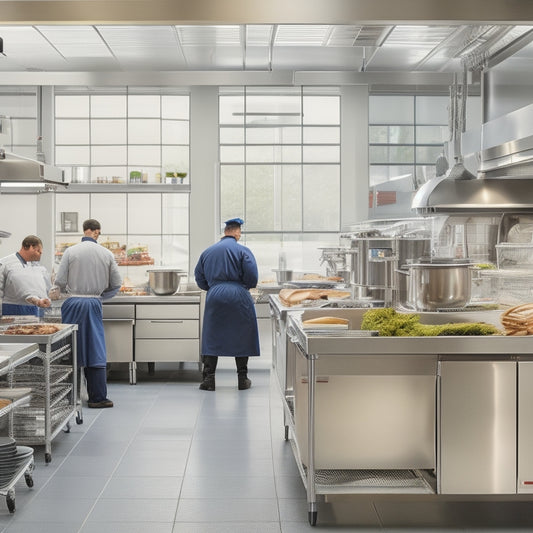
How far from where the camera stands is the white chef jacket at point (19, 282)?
656 cm

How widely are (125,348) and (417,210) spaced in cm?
364

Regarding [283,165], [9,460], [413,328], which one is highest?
[283,165]

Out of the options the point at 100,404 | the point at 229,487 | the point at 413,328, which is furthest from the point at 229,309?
the point at 413,328

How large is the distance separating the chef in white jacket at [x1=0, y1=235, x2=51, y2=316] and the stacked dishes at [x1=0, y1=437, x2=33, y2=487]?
2.52 metres

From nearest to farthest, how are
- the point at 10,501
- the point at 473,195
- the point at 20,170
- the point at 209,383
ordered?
the point at 10,501 < the point at 473,195 < the point at 20,170 < the point at 209,383

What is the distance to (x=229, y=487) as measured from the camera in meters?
4.29

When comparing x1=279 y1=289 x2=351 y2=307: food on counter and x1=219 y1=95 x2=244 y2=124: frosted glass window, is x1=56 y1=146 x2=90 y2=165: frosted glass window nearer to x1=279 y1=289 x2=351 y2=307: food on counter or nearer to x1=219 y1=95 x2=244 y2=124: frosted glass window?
x1=219 y1=95 x2=244 y2=124: frosted glass window

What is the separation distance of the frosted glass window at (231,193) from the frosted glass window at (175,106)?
841 mm

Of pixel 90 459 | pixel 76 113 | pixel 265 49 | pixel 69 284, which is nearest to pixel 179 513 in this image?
pixel 90 459

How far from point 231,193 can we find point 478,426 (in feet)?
19.3

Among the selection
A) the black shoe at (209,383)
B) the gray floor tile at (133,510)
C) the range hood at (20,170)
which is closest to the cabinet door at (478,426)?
the gray floor tile at (133,510)

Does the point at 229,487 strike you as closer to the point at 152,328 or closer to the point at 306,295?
the point at 306,295

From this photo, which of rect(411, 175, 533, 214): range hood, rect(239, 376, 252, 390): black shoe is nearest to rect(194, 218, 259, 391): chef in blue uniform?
rect(239, 376, 252, 390): black shoe

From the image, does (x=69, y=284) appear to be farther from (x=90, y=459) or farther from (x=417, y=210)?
(x=417, y=210)
